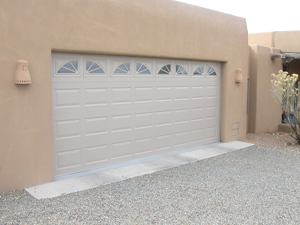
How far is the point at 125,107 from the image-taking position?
681 cm

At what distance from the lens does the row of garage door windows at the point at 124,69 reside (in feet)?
19.4

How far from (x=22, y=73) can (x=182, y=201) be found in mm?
3180

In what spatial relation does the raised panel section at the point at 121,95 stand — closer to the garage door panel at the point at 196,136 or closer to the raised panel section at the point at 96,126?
the raised panel section at the point at 96,126

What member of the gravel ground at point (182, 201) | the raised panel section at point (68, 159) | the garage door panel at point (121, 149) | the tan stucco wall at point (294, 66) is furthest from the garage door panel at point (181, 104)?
the tan stucco wall at point (294, 66)

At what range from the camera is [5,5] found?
4871 mm

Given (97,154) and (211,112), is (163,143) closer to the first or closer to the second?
(97,154)

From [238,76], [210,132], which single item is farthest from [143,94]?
[238,76]

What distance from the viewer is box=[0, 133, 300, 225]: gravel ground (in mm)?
4219

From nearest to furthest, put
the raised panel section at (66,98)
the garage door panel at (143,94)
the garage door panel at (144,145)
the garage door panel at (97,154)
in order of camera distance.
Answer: the raised panel section at (66,98) → the garage door panel at (97,154) → the garage door panel at (143,94) → the garage door panel at (144,145)

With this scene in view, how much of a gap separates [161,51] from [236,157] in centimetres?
316

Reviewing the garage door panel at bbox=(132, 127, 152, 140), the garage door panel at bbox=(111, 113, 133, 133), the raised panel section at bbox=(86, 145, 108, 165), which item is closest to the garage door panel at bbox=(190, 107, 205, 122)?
the garage door panel at bbox=(132, 127, 152, 140)

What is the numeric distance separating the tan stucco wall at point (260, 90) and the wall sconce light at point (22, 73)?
27.3 ft

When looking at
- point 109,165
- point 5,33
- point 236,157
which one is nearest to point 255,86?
point 236,157

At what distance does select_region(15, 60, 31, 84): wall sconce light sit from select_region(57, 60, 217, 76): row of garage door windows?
2.66ft
